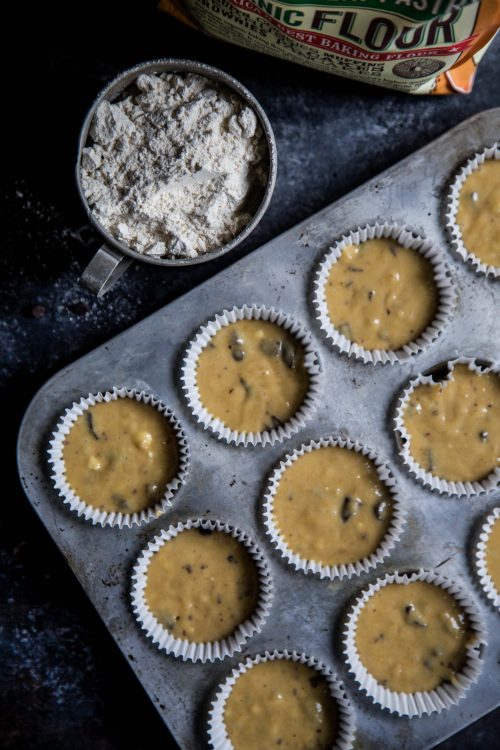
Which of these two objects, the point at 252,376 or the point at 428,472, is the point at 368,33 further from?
the point at 428,472

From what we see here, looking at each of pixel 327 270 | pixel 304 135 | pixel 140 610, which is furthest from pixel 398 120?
pixel 140 610

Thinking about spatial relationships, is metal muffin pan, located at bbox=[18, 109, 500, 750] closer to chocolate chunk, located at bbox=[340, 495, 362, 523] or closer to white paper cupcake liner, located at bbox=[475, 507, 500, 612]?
white paper cupcake liner, located at bbox=[475, 507, 500, 612]

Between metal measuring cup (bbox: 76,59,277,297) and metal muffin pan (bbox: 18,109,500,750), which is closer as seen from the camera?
metal measuring cup (bbox: 76,59,277,297)

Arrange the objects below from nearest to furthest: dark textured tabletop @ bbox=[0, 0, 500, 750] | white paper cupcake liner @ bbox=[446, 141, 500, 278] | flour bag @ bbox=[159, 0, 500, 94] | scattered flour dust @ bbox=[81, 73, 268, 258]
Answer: flour bag @ bbox=[159, 0, 500, 94] < scattered flour dust @ bbox=[81, 73, 268, 258] < white paper cupcake liner @ bbox=[446, 141, 500, 278] < dark textured tabletop @ bbox=[0, 0, 500, 750]

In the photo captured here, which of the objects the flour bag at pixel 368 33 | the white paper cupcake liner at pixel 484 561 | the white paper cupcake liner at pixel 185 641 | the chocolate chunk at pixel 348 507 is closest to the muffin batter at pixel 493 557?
the white paper cupcake liner at pixel 484 561

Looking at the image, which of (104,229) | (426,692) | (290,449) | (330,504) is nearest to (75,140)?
(104,229)

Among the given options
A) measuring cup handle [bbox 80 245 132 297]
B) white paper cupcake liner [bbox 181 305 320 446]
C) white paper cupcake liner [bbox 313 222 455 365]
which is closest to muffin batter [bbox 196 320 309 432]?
white paper cupcake liner [bbox 181 305 320 446]
